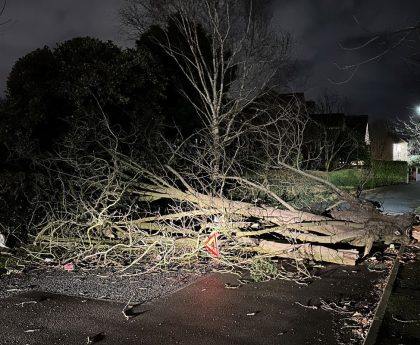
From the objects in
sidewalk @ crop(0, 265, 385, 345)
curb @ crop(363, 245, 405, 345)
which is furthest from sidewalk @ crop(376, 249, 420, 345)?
sidewalk @ crop(0, 265, 385, 345)

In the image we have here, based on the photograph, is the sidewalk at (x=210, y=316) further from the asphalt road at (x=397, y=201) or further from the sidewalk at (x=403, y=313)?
the asphalt road at (x=397, y=201)

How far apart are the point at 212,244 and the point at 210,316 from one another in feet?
7.04

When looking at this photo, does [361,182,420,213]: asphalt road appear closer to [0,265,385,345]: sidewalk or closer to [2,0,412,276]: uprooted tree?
[2,0,412,276]: uprooted tree

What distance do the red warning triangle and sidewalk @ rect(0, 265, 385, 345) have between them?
714 millimetres

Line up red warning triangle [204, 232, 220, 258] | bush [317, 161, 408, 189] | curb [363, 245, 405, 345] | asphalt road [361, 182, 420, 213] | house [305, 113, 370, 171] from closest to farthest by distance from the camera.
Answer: curb [363, 245, 405, 345]
red warning triangle [204, 232, 220, 258]
asphalt road [361, 182, 420, 213]
house [305, 113, 370, 171]
bush [317, 161, 408, 189]

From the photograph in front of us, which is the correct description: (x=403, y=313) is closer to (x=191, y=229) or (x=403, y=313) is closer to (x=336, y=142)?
(x=191, y=229)

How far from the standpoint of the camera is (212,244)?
7469 millimetres

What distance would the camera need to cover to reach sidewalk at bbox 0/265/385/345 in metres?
4.74

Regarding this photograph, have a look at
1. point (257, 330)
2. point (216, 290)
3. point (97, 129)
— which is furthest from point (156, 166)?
point (257, 330)

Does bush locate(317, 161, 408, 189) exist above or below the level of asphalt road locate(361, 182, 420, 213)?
above

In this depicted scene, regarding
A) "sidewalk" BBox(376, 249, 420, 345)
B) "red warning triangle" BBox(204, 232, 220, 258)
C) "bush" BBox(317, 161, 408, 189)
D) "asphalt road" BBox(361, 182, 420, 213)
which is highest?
"bush" BBox(317, 161, 408, 189)

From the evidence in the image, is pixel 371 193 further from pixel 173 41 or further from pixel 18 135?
pixel 18 135

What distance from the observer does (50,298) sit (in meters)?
6.11

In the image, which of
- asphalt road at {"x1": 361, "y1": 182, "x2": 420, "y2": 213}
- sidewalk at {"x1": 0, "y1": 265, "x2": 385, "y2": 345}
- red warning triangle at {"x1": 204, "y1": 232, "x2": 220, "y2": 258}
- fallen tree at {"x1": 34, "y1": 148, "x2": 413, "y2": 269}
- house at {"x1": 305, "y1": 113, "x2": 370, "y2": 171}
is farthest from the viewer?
house at {"x1": 305, "y1": 113, "x2": 370, "y2": 171}
